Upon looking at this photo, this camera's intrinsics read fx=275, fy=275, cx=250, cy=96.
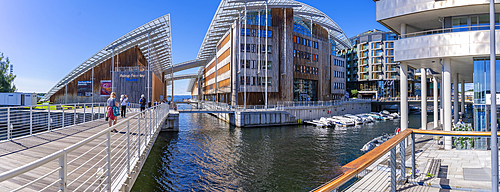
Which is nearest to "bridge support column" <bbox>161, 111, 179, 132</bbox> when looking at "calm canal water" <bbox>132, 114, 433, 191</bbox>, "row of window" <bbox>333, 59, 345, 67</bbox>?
"calm canal water" <bbox>132, 114, 433, 191</bbox>

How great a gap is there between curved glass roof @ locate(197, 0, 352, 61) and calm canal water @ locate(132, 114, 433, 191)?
19709 millimetres

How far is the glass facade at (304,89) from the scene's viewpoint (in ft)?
149

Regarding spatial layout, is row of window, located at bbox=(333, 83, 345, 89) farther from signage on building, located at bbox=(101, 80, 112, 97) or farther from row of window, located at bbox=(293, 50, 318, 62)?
signage on building, located at bbox=(101, 80, 112, 97)

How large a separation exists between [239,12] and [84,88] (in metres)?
23.9

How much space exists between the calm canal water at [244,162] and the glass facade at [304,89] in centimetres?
1974

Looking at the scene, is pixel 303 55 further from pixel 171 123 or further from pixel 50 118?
pixel 50 118

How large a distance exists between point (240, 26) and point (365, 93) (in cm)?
5303

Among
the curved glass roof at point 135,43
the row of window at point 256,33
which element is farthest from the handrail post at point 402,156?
the row of window at point 256,33

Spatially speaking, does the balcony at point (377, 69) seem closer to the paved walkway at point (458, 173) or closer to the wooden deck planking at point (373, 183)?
the paved walkway at point (458, 173)

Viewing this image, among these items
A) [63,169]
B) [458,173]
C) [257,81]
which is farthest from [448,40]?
[257,81]

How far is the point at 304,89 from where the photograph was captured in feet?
155

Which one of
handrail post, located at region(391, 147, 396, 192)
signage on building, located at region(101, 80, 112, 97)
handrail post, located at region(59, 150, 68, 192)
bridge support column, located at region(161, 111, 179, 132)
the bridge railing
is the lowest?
bridge support column, located at region(161, 111, 179, 132)

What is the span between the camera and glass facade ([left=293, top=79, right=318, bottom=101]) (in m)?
45.4

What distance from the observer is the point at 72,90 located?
38531 mm
